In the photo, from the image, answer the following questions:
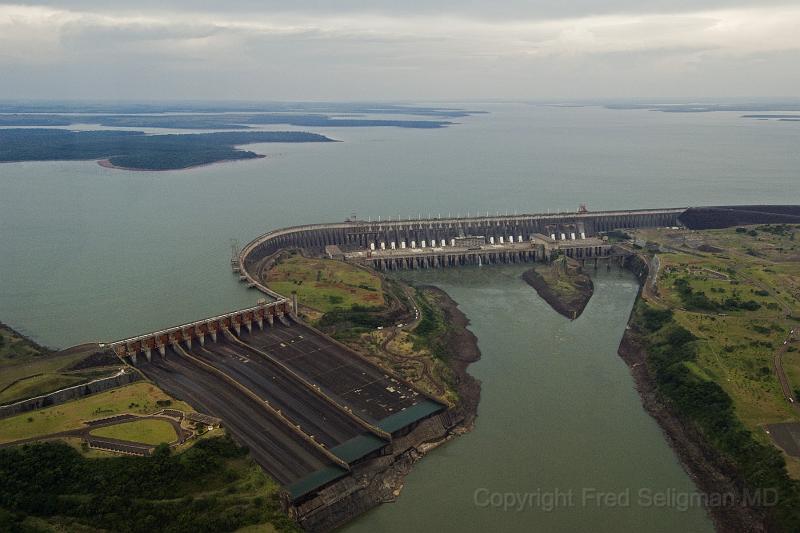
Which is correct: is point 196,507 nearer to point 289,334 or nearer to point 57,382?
point 57,382

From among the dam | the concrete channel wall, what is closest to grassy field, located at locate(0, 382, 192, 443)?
the dam

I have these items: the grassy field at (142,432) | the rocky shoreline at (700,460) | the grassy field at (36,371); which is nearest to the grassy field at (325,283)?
the grassy field at (36,371)

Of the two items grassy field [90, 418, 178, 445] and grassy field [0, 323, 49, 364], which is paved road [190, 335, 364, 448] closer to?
grassy field [90, 418, 178, 445]

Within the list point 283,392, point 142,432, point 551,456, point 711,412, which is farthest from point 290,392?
point 711,412

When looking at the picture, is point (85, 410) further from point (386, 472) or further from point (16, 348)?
point (386, 472)

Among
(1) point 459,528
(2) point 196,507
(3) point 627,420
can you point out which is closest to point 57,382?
(2) point 196,507

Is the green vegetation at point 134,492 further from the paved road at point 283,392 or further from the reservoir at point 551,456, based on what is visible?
the paved road at point 283,392

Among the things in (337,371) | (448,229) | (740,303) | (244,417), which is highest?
(244,417)
